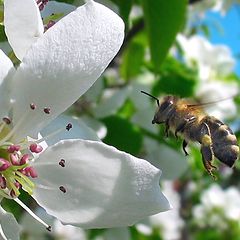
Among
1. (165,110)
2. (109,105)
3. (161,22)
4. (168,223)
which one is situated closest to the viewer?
(165,110)

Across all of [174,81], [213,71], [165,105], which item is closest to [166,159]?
[174,81]

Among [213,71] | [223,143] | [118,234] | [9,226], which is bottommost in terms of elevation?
[118,234]

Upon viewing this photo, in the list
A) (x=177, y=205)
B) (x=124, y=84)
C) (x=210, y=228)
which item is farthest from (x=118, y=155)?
(x=177, y=205)

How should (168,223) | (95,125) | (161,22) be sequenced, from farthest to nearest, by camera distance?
(168,223)
(95,125)
(161,22)

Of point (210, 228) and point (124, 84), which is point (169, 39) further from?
point (210, 228)

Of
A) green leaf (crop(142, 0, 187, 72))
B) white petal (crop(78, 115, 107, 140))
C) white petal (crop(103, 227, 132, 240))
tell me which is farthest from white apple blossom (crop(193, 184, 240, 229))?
green leaf (crop(142, 0, 187, 72))

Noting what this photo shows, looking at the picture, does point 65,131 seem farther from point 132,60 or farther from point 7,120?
point 132,60

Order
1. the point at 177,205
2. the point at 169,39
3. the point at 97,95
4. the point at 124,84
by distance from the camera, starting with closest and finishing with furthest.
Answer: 1. the point at 169,39
2. the point at 97,95
3. the point at 124,84
4. the point at 177,205
